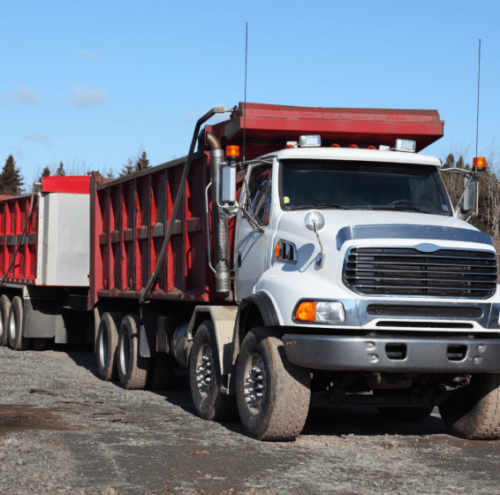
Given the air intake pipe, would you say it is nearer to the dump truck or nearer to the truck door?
the dump truck

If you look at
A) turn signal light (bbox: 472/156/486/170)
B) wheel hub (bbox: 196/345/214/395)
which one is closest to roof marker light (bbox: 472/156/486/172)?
turn signal light (bbox: 472/156/486/170)

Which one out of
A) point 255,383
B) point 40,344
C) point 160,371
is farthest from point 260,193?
point 40,344

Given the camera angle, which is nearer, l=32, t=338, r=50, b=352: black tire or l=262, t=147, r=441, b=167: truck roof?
l=262, t=147, r=441, b=167: truck roof

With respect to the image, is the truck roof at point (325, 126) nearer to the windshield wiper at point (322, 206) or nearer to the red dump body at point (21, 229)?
the windshield wiper at point (322, 206)

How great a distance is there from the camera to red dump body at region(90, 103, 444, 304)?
8969 millimetres

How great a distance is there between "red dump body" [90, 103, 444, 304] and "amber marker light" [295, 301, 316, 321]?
222cm

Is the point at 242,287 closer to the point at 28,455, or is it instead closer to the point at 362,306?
the point at 362,306

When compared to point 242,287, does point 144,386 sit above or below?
below

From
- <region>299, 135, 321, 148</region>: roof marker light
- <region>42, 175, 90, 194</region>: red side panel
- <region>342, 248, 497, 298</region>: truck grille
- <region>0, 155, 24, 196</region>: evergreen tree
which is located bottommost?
<region>342, 248, 497, 298</region>: truck grille

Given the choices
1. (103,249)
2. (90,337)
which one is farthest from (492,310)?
(90,337)

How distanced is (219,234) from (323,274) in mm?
2042

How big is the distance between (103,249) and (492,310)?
744 centimetres

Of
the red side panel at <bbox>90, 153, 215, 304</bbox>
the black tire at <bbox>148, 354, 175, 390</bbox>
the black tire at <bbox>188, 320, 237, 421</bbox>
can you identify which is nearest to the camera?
the black tire at <bbox>188, 320, 237, 421</bbox>

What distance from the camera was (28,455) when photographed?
6621 millimetres
